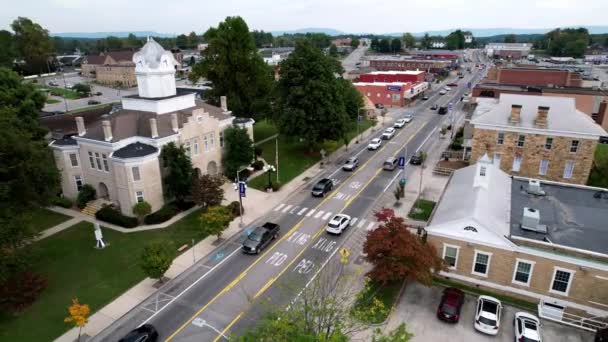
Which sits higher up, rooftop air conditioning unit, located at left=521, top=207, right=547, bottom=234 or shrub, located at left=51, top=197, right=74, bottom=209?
rooftop air conditioning unit, located at left=521, top=207, right=547, bottom=234

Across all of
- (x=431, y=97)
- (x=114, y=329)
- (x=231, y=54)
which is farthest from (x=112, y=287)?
(x=431, y=97)

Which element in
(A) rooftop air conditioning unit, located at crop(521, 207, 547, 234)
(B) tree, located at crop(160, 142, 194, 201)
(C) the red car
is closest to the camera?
(C) the red car

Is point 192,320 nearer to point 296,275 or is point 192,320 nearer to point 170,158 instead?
point 296,275

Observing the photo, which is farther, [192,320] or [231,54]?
[231,54]

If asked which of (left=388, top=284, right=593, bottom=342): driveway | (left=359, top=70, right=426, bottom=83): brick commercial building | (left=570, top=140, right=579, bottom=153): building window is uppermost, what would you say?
(left=359, top=70, right=426, bottom=83): brick commercial building

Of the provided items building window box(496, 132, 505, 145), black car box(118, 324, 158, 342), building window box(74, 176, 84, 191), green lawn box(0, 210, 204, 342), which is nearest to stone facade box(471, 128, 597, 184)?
building window box(496, 132, 505, 145)

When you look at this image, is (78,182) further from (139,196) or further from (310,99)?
(310,99)

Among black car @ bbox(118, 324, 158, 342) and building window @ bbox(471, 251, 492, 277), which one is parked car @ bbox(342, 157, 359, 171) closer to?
building window @ bbox(471, 251, 492, 277)
